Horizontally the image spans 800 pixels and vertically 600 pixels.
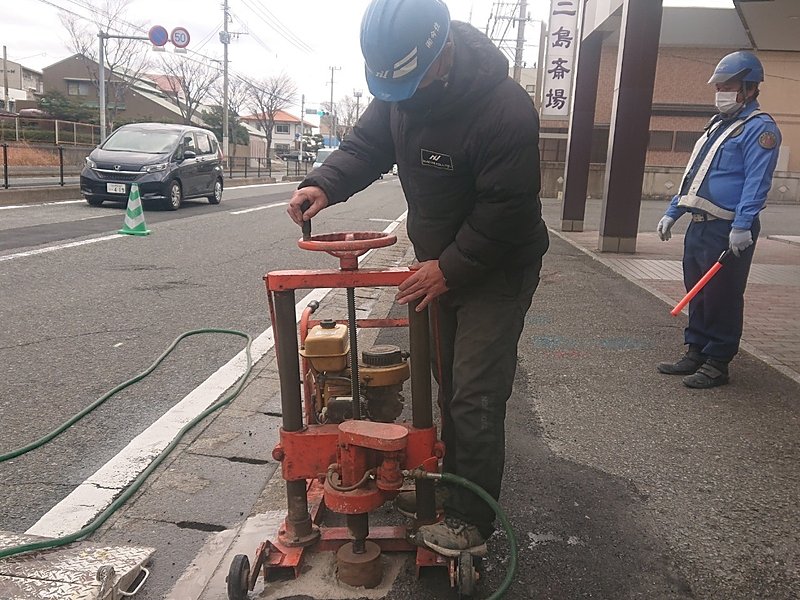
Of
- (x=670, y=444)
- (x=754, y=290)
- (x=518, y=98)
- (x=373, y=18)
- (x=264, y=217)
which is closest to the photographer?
(x=373, y=18)

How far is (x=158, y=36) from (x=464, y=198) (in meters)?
27.0

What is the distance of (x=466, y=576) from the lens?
6.88 feet

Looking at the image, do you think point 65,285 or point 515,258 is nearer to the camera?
point 515,258

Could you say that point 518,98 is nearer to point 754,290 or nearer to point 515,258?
point 515,258

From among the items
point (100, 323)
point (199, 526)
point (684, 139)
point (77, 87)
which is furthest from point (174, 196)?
point (77, 87)

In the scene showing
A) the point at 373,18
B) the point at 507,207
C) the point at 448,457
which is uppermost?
the point at 373,18

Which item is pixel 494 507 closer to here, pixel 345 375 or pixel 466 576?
pixel 466 576

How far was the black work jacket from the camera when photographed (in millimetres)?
2109

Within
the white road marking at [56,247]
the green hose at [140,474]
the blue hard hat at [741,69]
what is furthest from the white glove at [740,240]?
the white road marking at [56,247]

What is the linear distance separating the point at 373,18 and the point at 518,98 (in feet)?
1.69

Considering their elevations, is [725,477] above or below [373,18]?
below

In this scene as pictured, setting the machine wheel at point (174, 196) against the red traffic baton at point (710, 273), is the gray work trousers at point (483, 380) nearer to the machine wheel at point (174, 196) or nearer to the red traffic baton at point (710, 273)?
the red traffic baton at point (710, 273)

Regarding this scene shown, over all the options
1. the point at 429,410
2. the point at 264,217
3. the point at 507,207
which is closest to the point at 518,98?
the point at 507,207

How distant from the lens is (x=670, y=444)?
137 inches
